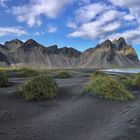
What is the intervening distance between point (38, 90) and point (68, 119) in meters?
4.67

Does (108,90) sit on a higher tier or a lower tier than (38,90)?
lower

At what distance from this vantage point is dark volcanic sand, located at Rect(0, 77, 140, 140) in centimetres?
927

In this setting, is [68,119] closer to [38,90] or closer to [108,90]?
[38,90]

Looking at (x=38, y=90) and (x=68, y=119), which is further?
(x=38, y=90)

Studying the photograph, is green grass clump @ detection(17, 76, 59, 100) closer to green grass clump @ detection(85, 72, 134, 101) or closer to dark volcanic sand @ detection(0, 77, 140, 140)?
dark volcanic sand @ detection(0, 77, 140, 140)

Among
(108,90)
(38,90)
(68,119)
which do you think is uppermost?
(38,90)

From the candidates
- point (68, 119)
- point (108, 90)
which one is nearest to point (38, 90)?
point (108, 90)

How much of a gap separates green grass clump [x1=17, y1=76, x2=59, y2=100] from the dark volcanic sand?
437 millimetres

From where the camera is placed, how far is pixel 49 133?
955 centimetres

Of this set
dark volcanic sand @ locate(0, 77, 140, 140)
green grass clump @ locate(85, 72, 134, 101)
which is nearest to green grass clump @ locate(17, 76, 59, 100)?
dark volcanic sand @ locate(0, 77, 140, 140)

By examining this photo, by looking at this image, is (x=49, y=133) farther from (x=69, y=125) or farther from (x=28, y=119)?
(x=28, y=119)

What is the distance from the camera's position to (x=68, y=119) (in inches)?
459

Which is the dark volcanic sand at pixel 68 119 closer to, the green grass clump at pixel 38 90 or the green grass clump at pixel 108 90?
the green grass clump at pixel 38 90

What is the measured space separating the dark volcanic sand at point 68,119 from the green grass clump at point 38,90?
0.44 metres
